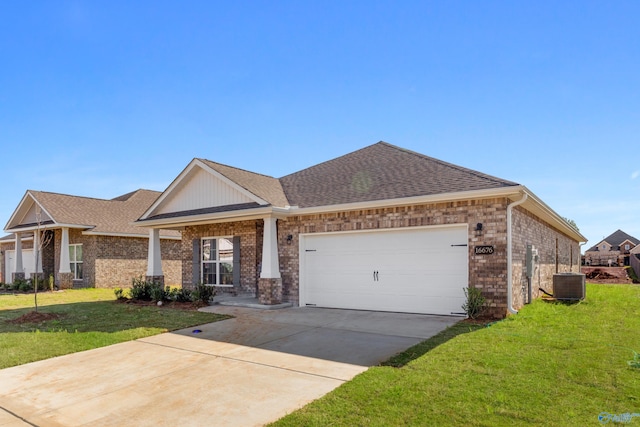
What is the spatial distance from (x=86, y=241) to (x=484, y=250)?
20.8m

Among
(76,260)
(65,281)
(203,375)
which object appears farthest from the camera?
(76,260)

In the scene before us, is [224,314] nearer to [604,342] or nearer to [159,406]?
[159,406]

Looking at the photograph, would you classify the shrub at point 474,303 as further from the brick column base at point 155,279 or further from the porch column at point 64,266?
the porch column at point 64,266

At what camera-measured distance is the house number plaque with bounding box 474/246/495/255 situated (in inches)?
376

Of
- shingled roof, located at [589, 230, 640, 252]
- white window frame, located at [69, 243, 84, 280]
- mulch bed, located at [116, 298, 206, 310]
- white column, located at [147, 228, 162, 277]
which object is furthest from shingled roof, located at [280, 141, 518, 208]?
shingled roof, located at [589, 230, 640, 252]

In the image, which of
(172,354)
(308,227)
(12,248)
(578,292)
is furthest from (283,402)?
(12,248)

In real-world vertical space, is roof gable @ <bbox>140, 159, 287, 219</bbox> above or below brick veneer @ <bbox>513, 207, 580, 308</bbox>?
above

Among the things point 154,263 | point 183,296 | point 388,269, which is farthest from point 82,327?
point 388,269

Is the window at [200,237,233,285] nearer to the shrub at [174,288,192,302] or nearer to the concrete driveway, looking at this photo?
the shrub at [174,288,192,302]

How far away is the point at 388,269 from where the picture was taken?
11.2m

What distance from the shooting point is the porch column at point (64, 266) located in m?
21.2

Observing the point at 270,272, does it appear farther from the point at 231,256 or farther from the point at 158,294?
the point at 158,294

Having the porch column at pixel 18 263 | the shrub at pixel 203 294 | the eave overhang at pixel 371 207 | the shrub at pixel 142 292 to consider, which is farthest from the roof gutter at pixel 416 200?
the porch column at pixel 18 263

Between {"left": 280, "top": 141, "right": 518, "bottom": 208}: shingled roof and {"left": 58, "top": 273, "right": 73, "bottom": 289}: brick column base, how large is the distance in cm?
1374
